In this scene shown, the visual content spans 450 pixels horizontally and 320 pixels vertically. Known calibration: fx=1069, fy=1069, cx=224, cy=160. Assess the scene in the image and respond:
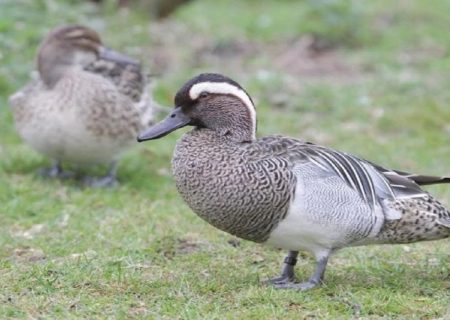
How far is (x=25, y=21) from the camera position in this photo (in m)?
9.06

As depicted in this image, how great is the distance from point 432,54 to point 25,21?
419 cm

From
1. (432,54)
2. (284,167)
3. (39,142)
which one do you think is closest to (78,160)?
(39,142)

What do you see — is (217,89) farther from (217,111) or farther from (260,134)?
(260,134)

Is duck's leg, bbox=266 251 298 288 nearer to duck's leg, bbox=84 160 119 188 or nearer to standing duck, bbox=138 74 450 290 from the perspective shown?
standing duck, bbox=138 74 450 290

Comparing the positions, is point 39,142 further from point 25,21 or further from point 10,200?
point 25,21

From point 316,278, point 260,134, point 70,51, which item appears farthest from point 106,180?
point 316,278

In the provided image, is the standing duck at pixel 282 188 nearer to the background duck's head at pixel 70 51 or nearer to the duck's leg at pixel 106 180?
the duck's leg at pixel 106 180

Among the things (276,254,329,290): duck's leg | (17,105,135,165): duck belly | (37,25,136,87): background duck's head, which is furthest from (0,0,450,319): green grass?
(37,25,136,87): background duck's head

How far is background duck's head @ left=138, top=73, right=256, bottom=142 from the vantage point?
4.86 m

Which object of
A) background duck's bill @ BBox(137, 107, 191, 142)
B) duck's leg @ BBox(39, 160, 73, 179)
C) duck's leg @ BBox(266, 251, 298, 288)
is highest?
background duck's bill @ BBox(137, 107, 191, 142)

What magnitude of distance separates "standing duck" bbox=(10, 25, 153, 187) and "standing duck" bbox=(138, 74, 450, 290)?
80.2 inches

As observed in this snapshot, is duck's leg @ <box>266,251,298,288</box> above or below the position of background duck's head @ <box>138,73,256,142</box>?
below

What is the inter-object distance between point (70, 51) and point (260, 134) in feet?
6.05

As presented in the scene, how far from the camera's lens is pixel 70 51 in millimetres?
7281
